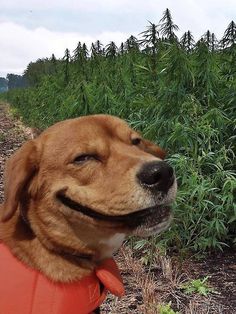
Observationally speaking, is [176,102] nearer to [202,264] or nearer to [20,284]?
[202,264]

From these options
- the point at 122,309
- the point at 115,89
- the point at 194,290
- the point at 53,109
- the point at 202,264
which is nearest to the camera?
the point at 122,309

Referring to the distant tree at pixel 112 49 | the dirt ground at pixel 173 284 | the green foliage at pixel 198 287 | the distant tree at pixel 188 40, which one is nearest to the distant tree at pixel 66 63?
the distant tree at pixel 112 49

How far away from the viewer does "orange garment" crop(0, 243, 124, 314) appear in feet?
8.81

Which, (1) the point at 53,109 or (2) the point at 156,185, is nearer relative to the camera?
(2) the point at 156,185

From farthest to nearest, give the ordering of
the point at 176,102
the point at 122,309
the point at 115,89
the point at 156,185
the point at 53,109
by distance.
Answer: the point at 53,109 → the point at 115,89 → the point at 176,102 → the point at 122,309 → the point at 156,185

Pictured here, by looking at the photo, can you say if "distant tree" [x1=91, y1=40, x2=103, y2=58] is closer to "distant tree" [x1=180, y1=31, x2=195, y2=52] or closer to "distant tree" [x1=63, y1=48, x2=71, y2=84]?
"distant tree" [x1=63, y1=48, x2=71, y2=84]

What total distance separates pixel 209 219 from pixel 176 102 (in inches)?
45.3

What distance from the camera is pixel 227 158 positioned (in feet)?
16.1

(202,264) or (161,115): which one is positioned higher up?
(161,115)

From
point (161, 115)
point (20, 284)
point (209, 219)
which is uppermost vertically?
point (161, 115)

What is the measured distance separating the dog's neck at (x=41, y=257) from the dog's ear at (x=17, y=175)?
0.41 feet

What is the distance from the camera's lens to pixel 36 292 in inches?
107

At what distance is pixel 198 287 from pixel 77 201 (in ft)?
6.01

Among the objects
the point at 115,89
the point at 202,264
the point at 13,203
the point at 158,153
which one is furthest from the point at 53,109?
the point at 13,203
